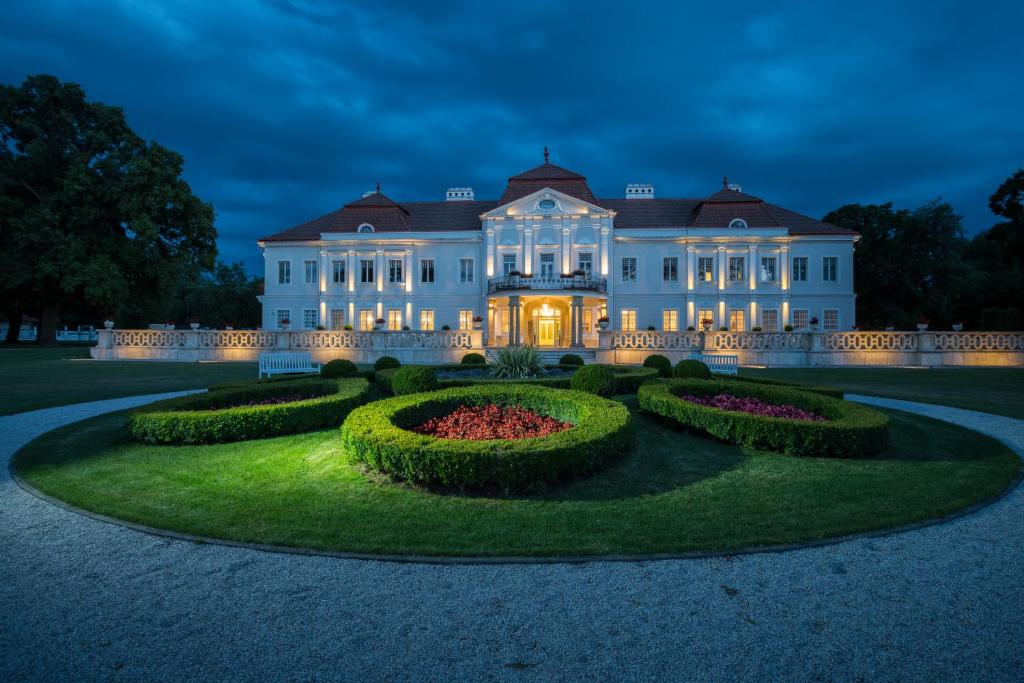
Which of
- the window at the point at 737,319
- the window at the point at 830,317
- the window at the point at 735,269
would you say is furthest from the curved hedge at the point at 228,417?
the window at the point at 830,317

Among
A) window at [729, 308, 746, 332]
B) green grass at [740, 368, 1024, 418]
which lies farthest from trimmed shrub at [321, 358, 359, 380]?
window at [729, 308, 746, 332]

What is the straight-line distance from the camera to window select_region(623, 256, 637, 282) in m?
36.1

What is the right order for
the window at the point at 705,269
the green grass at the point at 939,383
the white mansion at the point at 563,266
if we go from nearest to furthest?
1. the green grass at the point at 939,383
2. the white mansion at the point at 563,266
3. the window at the point at 705,269

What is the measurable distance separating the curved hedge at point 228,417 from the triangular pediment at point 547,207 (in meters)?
26.8

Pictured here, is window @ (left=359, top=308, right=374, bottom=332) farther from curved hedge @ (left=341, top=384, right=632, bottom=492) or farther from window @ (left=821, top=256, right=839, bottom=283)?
window @ (left=821, top=256, right=839, bottom=283)

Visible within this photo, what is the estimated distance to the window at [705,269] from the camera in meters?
35.7

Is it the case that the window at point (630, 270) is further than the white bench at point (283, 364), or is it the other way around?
the window at point (630, 270)

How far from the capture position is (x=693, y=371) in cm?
1279

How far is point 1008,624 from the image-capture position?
3227 millimetres

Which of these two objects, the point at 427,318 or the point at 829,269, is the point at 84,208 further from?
the point at 829,269

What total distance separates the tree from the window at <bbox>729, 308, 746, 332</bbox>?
3710 centimetres

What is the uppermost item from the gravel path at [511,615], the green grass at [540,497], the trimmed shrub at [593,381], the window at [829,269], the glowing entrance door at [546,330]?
the window at [829,269]

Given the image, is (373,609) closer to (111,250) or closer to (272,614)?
(272,614)

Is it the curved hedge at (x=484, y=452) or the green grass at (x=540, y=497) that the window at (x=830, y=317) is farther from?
the curved hedge at (x=484, y=452)
